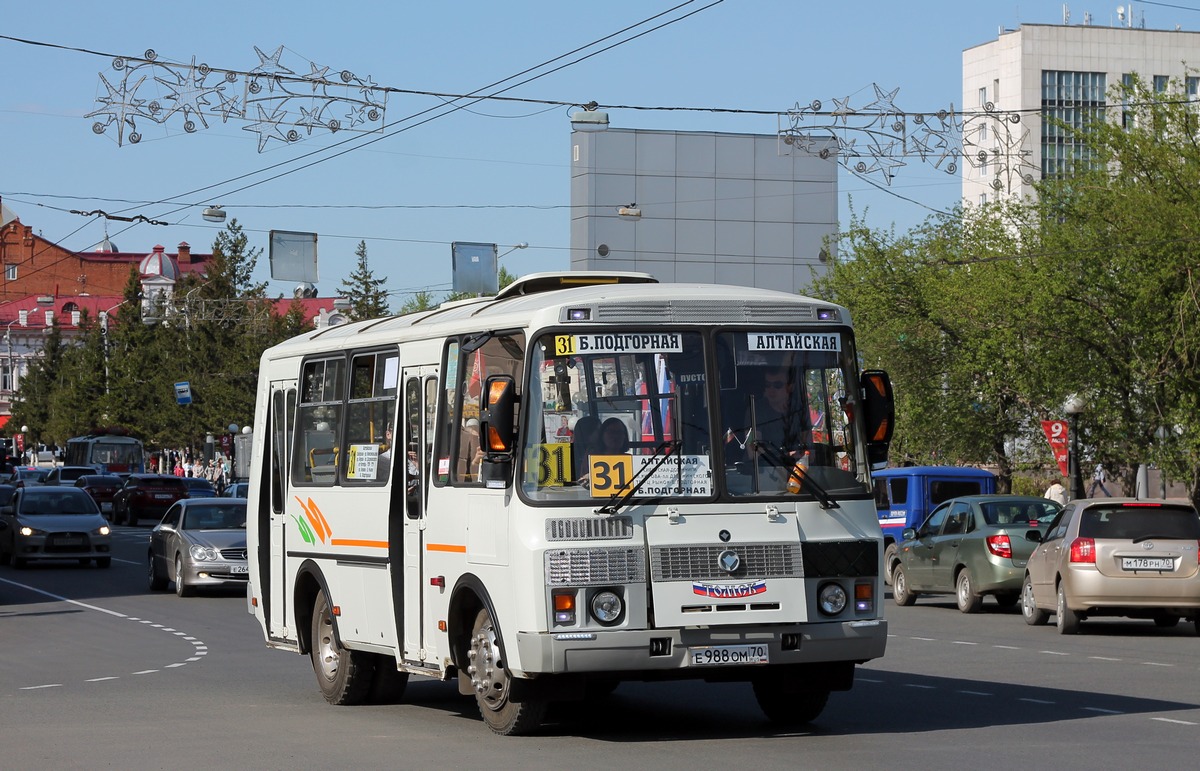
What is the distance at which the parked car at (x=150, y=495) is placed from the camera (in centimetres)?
5747

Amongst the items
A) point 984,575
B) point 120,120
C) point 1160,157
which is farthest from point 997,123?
point 120,120

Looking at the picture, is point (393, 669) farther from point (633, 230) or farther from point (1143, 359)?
point (633, 230)

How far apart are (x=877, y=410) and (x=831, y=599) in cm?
122

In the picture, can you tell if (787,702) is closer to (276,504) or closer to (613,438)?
(613,438)

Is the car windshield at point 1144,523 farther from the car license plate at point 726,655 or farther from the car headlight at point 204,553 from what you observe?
the car headlight at point 204,553

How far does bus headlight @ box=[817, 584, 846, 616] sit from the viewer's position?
11.2 metres

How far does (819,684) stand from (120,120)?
15073mm

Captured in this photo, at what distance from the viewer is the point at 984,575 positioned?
2455 cm

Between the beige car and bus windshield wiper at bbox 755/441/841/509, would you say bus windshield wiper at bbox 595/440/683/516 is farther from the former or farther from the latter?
the beige car

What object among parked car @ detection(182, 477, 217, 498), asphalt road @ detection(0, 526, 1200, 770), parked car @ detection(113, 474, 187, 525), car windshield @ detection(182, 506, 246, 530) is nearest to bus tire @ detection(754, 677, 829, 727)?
asphalt road @ detection(0, 526, 1200, 770)

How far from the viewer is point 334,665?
14.0m

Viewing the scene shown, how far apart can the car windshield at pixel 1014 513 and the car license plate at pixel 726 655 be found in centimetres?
1466

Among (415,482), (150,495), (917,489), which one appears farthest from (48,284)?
(415,482)

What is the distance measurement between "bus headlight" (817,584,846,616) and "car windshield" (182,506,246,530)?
19.3m
